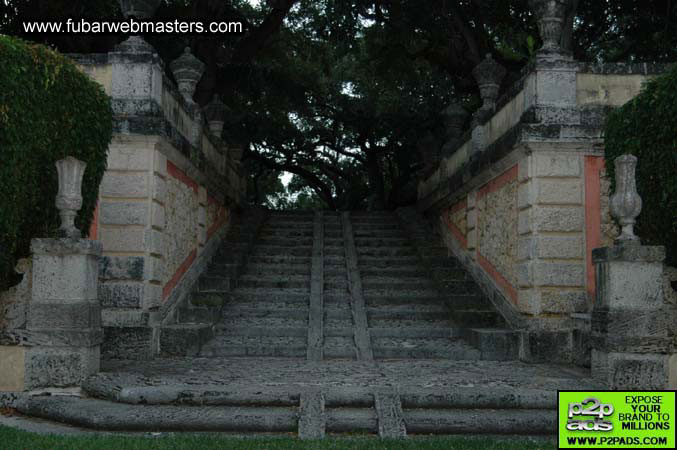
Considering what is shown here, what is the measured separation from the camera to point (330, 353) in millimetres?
9375

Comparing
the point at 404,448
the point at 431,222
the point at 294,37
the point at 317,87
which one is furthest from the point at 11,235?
the point at 317,87

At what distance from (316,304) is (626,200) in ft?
17.7

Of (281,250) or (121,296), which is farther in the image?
(281,250)

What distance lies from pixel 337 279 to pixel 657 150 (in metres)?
6.30

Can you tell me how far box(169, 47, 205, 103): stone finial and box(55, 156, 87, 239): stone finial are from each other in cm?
510

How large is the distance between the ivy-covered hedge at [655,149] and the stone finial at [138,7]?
21.5 feet

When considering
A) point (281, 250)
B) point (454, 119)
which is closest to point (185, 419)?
point (281, 250)

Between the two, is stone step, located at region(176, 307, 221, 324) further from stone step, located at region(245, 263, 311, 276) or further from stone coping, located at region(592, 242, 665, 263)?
stone coping, located at region(592, 242, 665, 263)

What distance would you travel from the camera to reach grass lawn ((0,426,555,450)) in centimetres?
508

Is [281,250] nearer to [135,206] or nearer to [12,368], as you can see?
[135,206]

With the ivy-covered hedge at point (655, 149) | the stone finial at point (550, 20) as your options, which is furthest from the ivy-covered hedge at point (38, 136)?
the ivy-covered hedge at point (655, 149)

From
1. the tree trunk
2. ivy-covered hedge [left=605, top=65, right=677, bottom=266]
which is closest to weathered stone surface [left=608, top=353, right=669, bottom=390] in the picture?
ivy-covered hedge [left=605, top=65, right=677, bottom=266]

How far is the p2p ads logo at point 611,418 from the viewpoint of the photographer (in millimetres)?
4555

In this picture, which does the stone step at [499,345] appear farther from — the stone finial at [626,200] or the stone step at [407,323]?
the stone finial at [626,200]
